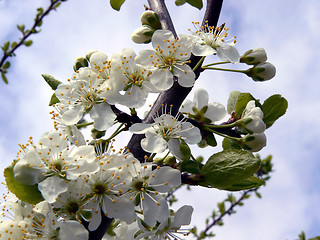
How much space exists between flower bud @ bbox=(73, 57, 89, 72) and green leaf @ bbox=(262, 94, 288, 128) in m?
0.86

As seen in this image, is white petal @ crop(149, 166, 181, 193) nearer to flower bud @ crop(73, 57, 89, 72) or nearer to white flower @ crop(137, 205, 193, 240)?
white flower @ crop(137, 205, 193, 240)

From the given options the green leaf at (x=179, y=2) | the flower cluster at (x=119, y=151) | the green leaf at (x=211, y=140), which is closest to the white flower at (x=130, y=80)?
the flower cluster at (x=119, y=151)

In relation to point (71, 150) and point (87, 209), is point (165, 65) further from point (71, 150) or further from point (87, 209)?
point (87, 209)

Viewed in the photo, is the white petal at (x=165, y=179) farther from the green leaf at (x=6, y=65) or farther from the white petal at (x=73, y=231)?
the green leaf at (x=6, y=65)

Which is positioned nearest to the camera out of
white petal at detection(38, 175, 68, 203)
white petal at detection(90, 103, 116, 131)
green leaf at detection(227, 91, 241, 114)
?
white petal at detection(38, 175, 68, 203)

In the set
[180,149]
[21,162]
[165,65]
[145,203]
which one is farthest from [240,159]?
[21,162]

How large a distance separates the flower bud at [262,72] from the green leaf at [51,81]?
3.02 feet

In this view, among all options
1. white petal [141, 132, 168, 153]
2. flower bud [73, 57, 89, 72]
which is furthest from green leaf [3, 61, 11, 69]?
white petal [141, 132, 168, 153]

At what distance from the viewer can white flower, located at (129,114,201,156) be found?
50.5 inches

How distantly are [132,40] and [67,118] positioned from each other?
1.66 feet

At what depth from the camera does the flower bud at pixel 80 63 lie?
163cm

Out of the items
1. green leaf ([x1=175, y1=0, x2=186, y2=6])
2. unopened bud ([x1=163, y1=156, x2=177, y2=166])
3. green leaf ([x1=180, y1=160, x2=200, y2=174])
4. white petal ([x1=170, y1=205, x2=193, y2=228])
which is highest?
green leaf ([x1=175, y1=0, x2=186, y2=6])

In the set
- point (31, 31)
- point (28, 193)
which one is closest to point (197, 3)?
point (28, 193)

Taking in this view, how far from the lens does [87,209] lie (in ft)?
A: 3.90
